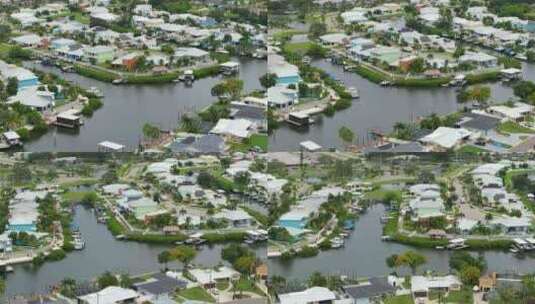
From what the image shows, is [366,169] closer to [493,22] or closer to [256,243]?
[256,243]

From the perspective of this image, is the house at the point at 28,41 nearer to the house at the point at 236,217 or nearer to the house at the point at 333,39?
the house at the point at 333,39

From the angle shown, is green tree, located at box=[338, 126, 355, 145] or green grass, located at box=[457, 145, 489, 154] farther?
green grass, located at box=[457, 145, 489, 154]

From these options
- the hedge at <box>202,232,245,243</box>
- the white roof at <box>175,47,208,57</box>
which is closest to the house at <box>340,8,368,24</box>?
the white roof at <box>175,47,208,57</box>

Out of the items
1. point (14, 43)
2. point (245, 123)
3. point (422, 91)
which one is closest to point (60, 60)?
point (14, 43)

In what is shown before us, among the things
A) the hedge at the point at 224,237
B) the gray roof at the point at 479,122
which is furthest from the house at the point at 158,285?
the gray roof at the point at 479,122

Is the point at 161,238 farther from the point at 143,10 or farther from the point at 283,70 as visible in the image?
the point at 143,10

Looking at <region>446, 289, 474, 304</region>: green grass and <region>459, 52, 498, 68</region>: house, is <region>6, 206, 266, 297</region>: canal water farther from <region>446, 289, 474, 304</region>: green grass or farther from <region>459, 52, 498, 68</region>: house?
<region>459, 52, 498, 68</region>: house

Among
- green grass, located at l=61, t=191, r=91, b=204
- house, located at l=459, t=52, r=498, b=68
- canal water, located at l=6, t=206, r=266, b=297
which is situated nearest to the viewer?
canal water, located at l=6, t=206, r=266, b=297
